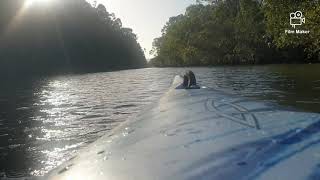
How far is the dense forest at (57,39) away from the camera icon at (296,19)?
65224mm

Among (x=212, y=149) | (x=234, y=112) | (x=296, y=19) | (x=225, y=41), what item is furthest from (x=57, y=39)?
(x=212, y=149)

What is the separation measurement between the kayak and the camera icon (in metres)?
22.1

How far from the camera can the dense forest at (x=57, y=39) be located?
98188 mm

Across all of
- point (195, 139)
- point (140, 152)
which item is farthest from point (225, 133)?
point (140, 152)

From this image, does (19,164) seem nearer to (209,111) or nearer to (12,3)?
(209,111)

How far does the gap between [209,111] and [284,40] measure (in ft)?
73.3

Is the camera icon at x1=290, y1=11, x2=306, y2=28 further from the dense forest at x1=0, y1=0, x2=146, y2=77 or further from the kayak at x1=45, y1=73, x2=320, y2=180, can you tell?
the dense forest at x1=0, y1=0, x2=146, y2=77

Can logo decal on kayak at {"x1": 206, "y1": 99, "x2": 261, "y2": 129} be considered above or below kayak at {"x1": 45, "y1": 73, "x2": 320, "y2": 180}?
above

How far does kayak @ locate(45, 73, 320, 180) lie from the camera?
10.2 ft

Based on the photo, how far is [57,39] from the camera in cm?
11606

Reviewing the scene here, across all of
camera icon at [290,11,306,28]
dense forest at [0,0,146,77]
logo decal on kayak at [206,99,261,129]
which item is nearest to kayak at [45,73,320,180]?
logo decal on kayak at [206,99,261,129]

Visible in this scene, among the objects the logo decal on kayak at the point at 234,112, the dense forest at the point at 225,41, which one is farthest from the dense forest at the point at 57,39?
the logo decal on kayak at the point at 234,112

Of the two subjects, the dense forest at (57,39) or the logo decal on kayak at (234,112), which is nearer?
the logo decal on kayak at (234,112)

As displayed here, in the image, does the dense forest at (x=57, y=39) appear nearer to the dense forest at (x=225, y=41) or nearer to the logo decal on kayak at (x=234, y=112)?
the dense forest at (x=225, y=41)
